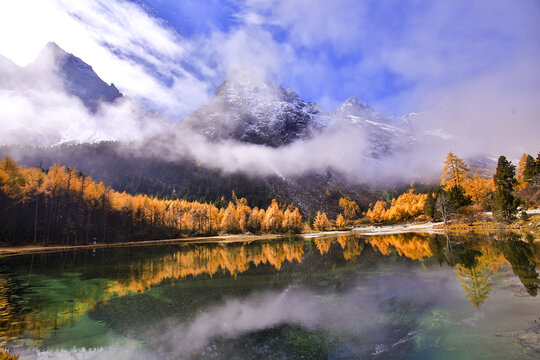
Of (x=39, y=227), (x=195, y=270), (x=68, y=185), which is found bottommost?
(x=195, y=270)

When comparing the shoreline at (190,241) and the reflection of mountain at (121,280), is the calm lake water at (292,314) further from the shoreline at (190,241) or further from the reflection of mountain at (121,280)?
the shoreline at (190,241)

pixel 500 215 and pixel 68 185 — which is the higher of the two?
pixel 68 185

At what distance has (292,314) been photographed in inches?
574

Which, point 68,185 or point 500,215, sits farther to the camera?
point 68,185

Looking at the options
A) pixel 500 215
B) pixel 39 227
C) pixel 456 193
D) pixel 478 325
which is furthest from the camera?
pixel 456 193

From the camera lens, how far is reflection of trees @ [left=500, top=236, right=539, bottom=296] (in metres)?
16.5

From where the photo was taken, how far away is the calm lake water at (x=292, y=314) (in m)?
10.4

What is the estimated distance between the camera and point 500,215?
174 feet

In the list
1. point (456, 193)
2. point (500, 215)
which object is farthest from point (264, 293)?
point (456, 193)

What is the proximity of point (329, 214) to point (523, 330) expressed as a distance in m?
193

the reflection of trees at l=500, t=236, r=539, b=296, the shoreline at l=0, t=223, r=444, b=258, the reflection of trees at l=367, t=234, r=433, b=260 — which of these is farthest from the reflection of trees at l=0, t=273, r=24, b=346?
the shoreline at l=0, t=223, r=444, b=258

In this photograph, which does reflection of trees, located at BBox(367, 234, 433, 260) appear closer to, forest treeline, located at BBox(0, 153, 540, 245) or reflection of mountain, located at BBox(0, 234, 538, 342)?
reflection of mountain, located at BBox(0, 234, 538, 342)

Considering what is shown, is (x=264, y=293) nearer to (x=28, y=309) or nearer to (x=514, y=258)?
(x=28, y=309)

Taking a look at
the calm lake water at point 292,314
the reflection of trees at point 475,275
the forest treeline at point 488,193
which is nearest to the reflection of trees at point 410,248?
the reflection of trees at point 475,275
